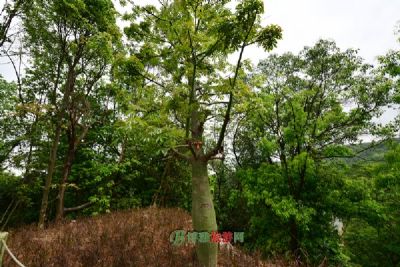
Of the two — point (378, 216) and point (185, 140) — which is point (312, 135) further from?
point (185, 140)

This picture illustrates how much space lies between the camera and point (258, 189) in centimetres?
1532

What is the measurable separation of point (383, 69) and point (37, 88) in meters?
16.1

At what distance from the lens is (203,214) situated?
528 centimetres

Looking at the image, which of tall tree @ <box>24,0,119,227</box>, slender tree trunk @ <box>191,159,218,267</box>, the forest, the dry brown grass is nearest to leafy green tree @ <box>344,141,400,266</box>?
the forest

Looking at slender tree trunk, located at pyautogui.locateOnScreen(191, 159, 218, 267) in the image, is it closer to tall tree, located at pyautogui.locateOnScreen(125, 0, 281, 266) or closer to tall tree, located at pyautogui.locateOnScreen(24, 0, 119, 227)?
tall tree, located at pyautogui.locateOnScreen(125, 0, 281, 266)

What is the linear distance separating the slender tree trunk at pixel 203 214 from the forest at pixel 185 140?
0.07 feet

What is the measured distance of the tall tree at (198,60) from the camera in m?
4.54

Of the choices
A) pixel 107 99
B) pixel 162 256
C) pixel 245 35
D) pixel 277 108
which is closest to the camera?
pixel 245 35

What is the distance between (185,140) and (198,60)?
1.55 m

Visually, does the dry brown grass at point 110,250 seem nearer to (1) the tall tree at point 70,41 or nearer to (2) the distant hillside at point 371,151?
(1) the tall tree at point 70,41

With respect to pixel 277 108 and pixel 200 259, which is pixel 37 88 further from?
pixel 200 259

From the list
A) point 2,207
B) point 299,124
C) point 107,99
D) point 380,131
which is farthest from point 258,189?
point 2,207

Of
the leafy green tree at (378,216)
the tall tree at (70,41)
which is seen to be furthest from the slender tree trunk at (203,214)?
the leafy green tree at (378,216)

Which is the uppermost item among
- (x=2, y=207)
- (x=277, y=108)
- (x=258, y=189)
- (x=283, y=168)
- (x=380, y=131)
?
(x=277, y=108)
